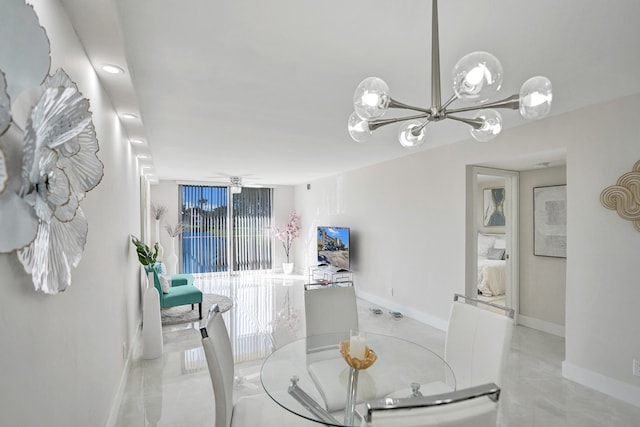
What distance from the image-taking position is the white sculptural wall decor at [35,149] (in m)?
0.83

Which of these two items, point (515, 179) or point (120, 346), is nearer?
point (120, 346)

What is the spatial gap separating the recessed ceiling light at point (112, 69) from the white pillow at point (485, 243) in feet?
19.6

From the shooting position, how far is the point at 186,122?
330 cm

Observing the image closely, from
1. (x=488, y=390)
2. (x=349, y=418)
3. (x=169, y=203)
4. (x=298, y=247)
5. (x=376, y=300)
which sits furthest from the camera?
(x=298, y=247)

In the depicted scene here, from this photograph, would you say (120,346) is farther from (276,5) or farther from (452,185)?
(452,185)

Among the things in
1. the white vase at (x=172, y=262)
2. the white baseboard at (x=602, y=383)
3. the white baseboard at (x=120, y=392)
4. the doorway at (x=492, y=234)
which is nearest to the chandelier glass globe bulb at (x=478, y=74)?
the white baseboard at (x=120, y=392)

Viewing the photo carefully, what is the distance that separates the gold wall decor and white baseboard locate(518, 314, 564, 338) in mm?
2094

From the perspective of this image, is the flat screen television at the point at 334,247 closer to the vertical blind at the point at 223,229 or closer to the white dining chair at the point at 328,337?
the vertical blind at the point at 223,229

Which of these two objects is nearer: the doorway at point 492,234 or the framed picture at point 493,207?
the doorway at point 492,234

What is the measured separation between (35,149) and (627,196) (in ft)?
12.3

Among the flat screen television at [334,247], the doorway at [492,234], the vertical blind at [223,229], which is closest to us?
the doorway at [492,234]

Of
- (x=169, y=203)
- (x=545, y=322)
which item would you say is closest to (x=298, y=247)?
(x=169, y=203)

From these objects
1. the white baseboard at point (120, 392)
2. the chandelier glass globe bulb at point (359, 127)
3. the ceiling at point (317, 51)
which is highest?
the ceiling at point (317, 51)

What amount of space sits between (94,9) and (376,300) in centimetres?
527
